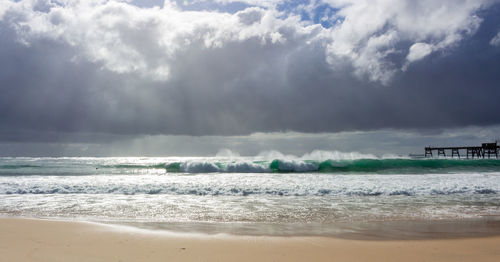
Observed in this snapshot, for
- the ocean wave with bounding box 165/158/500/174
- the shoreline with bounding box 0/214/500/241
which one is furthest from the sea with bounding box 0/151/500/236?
the ocean wave with bounding box 165/158/500/174

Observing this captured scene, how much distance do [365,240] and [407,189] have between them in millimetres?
8944

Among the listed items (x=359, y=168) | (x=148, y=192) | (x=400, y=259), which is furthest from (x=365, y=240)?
(x=359, y=168)

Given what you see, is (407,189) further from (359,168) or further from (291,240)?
(359,168)

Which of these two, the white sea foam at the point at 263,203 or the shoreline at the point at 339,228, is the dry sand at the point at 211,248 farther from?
the white sea foam at the point at 263,203

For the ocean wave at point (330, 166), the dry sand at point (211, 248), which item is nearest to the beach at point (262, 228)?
the dry sand at point (211, 248)

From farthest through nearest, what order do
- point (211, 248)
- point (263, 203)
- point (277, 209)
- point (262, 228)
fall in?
point (263, 203)
point (277, 209)
point (262, 228)
point (211, 248)

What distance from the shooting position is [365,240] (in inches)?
223

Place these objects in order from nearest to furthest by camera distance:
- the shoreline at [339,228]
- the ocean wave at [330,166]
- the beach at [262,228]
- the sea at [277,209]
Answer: the beach at [262,228]
the shoreline at [339,228]
the sea at [277,209]
the ocean wave at [330,166]

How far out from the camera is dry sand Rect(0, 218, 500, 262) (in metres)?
4.55

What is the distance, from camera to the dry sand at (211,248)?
4555 millimetres

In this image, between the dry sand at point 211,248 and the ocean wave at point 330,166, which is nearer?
the dry sand at point 211,248

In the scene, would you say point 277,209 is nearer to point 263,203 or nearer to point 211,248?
point 263,203

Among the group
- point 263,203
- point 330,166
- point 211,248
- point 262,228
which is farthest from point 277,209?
point 330,166

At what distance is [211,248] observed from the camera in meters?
5.04
